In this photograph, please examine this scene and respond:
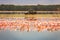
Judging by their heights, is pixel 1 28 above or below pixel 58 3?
below

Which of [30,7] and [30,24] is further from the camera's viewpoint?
[30,24]

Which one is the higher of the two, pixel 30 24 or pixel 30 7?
pixel 30 7

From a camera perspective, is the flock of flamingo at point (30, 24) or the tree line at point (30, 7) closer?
→ the tree line at point (30, 7)

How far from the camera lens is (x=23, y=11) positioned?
1.26 metres

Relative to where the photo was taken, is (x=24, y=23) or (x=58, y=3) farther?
(x=24, y=23)

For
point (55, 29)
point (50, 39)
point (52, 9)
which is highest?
point (52, 9)

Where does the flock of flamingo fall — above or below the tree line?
below

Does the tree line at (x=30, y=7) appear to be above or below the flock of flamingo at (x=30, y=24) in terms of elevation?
above

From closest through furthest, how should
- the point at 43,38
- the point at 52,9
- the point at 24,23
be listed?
1. the point at 52,9
2. the point at 24,23
3. the point at 43,38

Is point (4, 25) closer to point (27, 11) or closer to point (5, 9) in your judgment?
point (5, 9)

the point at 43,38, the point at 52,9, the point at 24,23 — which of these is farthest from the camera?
the point at 43,38

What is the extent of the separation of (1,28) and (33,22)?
1.50 ft

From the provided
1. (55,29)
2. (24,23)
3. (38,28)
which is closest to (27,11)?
(24,23)

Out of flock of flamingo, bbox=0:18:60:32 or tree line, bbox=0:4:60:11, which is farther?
flock of flamingo, bbox=0:18:60:32
